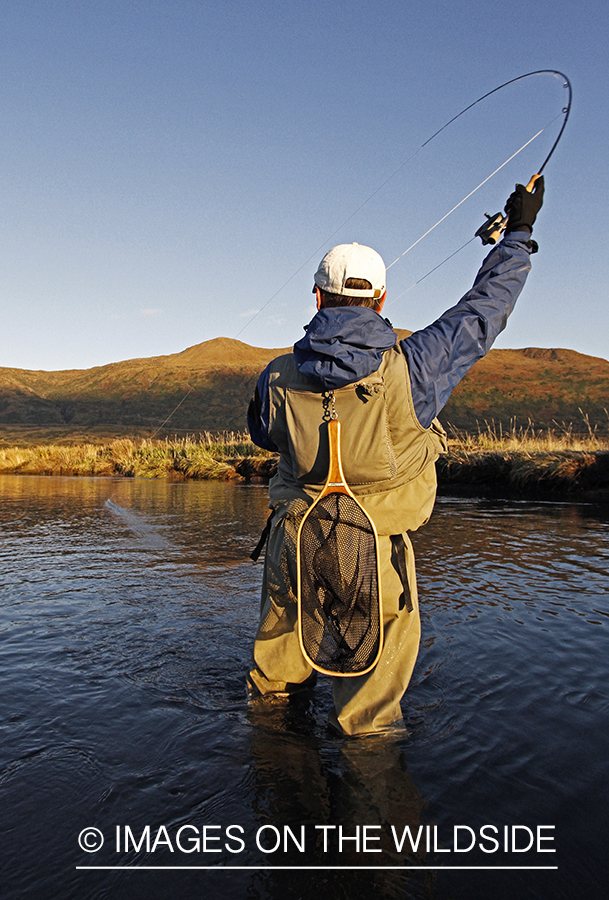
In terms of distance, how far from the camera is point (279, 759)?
2.62 m

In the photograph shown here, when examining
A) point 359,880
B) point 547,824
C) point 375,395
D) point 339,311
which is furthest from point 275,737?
point 339,311

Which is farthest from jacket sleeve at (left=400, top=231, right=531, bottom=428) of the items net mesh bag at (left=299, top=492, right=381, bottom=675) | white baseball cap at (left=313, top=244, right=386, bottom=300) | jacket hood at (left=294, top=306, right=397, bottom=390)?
net mesh bag at (left=299, top=492, right=381, bottom=675)

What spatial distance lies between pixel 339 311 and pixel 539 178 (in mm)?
1243

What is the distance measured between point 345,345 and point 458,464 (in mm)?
12931

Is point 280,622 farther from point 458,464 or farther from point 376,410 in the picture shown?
point 458,464

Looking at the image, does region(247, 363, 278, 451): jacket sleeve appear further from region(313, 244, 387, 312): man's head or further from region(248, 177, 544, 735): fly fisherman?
region(313, 244, 387, 312): man's head

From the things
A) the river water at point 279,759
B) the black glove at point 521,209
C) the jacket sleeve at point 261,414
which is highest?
the black glove at point 521,209

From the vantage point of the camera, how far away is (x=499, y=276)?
2.70m

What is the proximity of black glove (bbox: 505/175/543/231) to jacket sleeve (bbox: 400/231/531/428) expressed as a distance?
0.17 ft

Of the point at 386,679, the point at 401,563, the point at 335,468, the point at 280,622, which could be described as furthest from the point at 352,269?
the point at 386,679

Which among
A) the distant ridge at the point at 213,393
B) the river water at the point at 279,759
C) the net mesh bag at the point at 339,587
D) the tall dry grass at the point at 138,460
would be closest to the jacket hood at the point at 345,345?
the net mesh bag at the point at 339,587

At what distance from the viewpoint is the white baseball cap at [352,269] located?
2625mm

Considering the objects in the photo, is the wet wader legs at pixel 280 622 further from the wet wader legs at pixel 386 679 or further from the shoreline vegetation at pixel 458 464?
the shoreline vegetation at pixel 458 464

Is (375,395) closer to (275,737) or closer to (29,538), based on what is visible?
(275,737)
